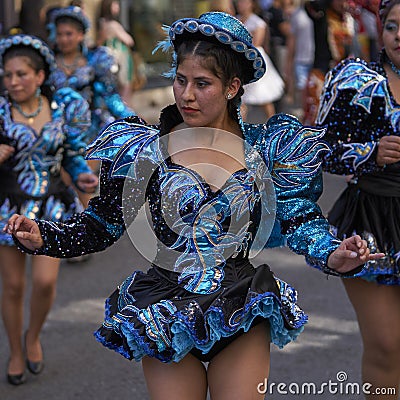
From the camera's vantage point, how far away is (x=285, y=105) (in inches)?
568

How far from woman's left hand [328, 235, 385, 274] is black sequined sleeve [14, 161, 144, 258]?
741mm

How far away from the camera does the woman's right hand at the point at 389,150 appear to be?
3.72 metres

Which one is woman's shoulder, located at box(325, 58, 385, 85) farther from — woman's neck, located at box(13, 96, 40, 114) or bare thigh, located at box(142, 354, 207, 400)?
woman's neck, located at box(13, 96, 40, 114)

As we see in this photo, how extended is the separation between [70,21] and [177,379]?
4.78m

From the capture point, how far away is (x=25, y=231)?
3.22m

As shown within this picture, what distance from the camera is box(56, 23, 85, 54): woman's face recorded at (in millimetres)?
7188

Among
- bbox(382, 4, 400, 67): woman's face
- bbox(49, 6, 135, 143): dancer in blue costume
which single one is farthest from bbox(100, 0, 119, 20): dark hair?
bbox(382, 4, 400, 67): woman's face

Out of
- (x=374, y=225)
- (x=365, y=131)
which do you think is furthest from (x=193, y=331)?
(x=365, y=131)

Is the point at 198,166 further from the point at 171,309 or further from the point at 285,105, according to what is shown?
the point at 285,105

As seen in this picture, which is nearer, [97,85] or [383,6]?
[383,6]

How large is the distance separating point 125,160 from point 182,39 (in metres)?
0.48

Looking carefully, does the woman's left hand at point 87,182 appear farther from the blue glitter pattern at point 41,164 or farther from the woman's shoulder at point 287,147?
the woman's shoulder at point 287,147

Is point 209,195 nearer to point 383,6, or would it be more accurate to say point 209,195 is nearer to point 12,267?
point 383,6

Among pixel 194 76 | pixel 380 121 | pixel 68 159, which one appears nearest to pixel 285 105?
pixel 68 159
